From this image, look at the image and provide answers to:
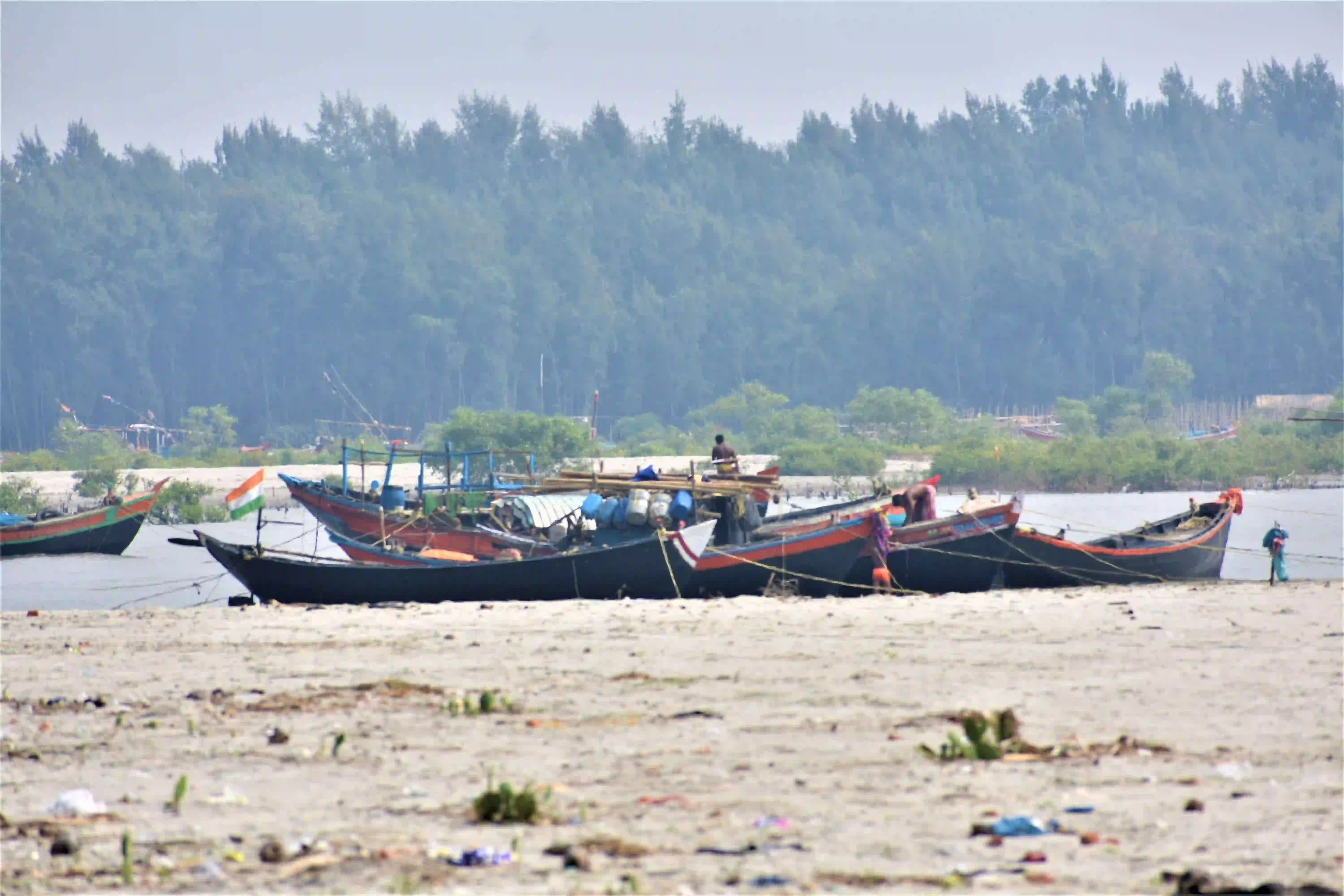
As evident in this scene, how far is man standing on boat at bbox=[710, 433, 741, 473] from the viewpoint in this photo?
19.5 metres

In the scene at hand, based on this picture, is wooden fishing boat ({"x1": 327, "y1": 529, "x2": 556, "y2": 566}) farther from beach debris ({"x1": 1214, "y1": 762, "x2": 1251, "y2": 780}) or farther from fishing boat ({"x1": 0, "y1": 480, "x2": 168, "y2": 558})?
beach debris ({"x1": 1214, "y1": 762, "x2": 1251, "y2": 780})

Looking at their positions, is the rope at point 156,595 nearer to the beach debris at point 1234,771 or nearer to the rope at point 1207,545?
the rope at point 1207,545

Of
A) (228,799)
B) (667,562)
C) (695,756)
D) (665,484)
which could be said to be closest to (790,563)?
(667,562)

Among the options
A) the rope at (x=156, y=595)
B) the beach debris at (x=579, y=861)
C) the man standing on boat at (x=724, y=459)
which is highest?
the man standing on boat at (x=724, y=459)

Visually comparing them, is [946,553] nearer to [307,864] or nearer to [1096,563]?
[1096,563]

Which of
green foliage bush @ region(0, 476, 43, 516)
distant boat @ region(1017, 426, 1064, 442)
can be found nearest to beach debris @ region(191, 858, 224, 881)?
green foliage bush @ region(0, 476, 43, 516)

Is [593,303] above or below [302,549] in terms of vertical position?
above

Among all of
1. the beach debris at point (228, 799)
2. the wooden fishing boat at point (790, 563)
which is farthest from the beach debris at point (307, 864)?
the wooden fishing boat at point (790, 563)

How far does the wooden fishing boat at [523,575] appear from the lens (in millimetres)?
17312

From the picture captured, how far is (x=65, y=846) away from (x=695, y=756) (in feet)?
9.76

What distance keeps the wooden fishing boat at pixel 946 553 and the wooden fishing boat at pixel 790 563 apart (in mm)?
332

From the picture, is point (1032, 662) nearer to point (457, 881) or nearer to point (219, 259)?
point (457, 881)

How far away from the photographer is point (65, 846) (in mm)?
6613

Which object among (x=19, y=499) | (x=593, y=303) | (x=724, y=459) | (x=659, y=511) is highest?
(x=593, y=303)
